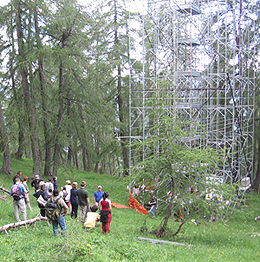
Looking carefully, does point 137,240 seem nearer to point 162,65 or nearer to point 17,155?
point 162,65

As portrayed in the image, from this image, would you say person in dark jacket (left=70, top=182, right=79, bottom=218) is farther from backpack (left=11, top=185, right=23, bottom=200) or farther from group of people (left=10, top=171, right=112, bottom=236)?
backpack (left=11, top=185, right=23, bottom=200)

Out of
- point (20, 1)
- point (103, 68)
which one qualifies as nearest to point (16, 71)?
point (20, 1)

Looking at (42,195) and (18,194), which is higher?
(18,194)

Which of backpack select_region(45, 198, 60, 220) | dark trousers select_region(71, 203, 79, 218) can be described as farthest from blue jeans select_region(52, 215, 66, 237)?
dark trousers select_region(71, 203, 79, 218)

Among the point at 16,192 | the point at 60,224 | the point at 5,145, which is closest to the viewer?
the point at 60,224

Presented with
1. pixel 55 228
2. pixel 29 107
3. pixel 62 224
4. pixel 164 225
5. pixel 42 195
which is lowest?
pixel 164 225

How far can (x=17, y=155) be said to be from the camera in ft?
87.8

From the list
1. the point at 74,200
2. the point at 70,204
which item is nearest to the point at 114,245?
the point at 74,200

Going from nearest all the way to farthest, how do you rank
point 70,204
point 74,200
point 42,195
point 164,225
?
point 164,225
point 42,195
point 74,200
point 70,204

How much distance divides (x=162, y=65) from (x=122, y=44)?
14.0 ft

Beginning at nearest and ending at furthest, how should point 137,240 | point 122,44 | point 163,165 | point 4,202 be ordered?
point 137,240 < point 163,165 < point 4,202 < point 122,44

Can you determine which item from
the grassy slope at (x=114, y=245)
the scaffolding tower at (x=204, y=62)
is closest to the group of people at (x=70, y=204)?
the grassy slope at (x=114, y=245)

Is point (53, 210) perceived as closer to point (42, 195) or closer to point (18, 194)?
point (18, 194)

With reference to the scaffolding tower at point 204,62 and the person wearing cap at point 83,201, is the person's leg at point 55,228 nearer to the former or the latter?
the person wearing cap at point 83,201
